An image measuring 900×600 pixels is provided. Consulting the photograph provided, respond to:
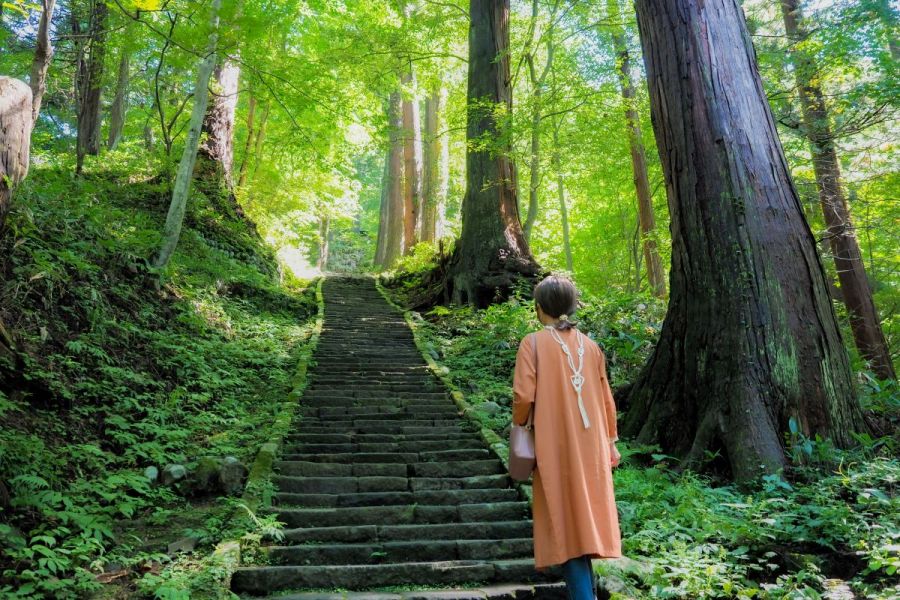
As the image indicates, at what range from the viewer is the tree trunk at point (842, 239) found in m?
8.86

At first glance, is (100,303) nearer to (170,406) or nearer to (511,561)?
(170,406)

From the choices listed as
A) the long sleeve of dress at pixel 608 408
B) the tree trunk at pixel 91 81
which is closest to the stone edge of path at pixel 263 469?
the long sleeve of dress at pixel 608 408

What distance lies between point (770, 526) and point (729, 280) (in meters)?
2.22

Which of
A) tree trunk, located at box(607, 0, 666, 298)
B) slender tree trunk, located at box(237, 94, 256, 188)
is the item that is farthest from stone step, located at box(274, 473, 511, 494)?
slender tree trunk, located at box(237, 94, 256, 188)

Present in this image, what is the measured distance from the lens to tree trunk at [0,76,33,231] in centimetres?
389

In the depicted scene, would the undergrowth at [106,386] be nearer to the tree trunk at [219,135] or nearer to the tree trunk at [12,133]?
the tree trunk at [12,133]

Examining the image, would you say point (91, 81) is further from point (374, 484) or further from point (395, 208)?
point (395, 208)

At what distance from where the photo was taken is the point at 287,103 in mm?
10344

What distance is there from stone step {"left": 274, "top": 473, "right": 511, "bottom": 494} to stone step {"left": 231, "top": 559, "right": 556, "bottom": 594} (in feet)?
4.49

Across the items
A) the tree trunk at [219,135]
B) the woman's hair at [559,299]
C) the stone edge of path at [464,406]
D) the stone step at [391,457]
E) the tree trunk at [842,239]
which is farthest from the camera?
the tree trunk at [219,135]

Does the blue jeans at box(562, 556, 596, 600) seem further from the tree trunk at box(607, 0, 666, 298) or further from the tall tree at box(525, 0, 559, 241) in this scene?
the tree trunk at box(607, 0, 666, 298)

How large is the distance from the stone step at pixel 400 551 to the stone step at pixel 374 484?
39.2 inches

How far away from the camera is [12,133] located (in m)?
4.00

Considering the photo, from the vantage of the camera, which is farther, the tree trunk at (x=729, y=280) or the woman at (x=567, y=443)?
the tree trunk at (x=729, y=280)
